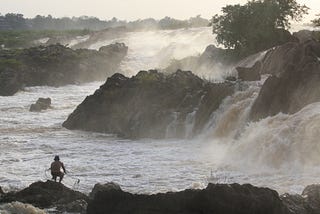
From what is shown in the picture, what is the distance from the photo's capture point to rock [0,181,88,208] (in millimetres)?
18609

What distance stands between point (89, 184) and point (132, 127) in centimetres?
1426

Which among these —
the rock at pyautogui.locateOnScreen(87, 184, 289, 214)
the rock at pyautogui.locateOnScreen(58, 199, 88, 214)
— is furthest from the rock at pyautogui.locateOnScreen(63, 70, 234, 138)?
the rock at pyautogui.locateOnScreen(87, 184, 289, 214)

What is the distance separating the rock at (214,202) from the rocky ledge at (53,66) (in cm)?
4690

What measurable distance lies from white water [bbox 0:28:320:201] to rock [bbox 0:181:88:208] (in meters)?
3.10

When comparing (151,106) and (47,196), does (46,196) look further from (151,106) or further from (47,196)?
(151,106)

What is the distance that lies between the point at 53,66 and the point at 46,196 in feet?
165

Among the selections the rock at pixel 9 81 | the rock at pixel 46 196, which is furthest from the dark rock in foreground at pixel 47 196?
the rock at pixel 9 81

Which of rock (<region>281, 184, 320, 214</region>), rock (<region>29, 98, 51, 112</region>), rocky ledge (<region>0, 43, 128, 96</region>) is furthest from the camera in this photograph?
rocky ledge (<region>0, 43, 128, 96</region>)

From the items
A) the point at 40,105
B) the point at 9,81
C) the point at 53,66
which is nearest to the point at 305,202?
the point at 40,105

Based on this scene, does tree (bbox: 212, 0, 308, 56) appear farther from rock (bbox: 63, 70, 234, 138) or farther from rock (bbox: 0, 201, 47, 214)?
rock (bbox: 0, 201, 47, 214)

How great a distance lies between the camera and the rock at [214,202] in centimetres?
1480

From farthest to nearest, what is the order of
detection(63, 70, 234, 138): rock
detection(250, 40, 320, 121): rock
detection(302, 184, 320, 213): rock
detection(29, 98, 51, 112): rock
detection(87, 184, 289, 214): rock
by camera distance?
1. detection(29, 98, 51, 112): rock
2. detection(63, 70, 234, 138): rock
3. detection(250, 40, 320, 121): rock
4. detection(302, 184, 320, 213): rock
5. detection(87, 184, 289, 214): rock

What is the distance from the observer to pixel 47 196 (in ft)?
62.3

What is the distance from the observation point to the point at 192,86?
38.7m
